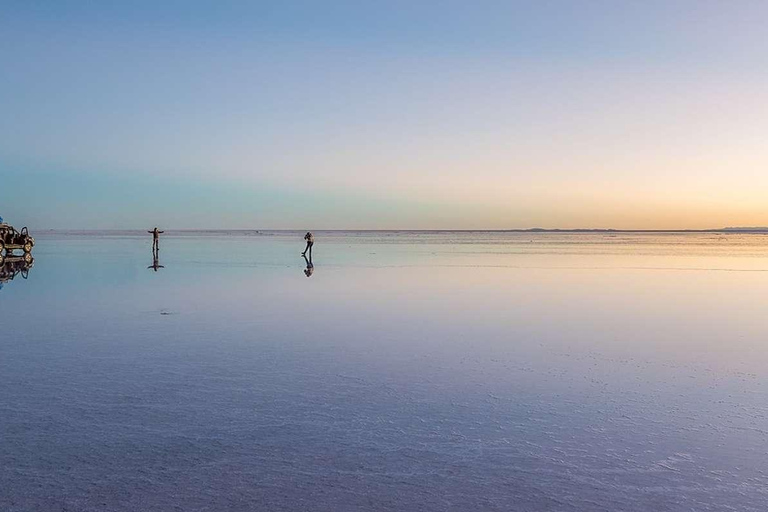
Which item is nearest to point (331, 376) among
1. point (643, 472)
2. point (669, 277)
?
point (643, 472)

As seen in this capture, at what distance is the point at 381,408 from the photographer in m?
8.29

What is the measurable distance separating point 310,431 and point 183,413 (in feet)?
5.74

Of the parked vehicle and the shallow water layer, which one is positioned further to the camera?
the parked vehicle

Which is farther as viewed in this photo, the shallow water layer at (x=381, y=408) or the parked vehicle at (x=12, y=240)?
the parked vehicle at (x=12, y=240)

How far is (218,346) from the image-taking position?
12352mm

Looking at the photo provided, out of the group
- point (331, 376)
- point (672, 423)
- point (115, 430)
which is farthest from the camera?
point (331, 376)

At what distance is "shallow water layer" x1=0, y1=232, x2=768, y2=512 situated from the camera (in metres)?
5.83

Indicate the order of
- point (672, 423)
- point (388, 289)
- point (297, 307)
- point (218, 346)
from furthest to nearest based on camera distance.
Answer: point (388, 289) < point (297, 307) < point (218, 346) < point (672, 423)

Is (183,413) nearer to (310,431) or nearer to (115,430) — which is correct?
(115,430)

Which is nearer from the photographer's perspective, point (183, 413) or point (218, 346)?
point (183, 413)

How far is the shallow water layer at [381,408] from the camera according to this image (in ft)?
19.1

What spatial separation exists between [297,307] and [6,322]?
23.1ft

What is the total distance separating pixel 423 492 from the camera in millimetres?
5785

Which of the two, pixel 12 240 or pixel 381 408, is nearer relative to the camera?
pixel 381 408
